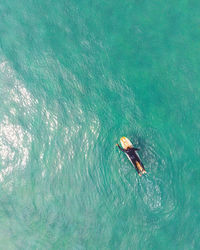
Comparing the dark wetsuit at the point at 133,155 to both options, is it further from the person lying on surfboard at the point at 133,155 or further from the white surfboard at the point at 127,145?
→ the white surfboard at the point at 127,145

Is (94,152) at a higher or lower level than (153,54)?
lower

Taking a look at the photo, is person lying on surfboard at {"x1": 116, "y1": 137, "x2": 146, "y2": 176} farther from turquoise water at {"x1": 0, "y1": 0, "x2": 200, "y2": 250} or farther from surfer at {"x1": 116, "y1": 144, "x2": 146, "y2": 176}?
turquoise water at {"x1": 0, "y1": 0, "x2": 200, "y2": 250}

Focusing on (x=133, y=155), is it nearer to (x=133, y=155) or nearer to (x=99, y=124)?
(x=133, y=155)

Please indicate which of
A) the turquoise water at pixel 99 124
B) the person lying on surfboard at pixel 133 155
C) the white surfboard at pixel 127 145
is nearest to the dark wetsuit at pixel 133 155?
the person lying on surfboard at pixel 133 155

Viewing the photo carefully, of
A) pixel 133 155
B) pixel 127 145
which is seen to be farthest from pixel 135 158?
pixel 127 145

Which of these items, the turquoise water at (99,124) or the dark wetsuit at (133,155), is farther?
the turquoise water at (99,124)

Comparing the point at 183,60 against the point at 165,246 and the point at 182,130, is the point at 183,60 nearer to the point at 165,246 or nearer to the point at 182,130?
the point at 182,130

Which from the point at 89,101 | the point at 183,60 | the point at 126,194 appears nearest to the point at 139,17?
the point at 183,60
